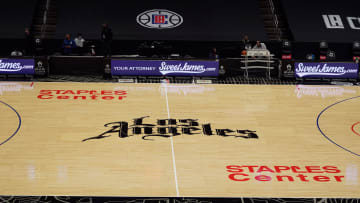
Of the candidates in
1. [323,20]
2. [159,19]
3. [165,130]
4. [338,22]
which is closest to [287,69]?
[323,20]

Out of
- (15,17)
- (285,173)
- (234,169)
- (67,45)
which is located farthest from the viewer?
(15,17)

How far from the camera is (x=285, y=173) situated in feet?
38.2

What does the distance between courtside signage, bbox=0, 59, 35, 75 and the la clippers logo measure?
795 cm

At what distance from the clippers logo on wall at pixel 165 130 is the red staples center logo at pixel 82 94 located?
322cm

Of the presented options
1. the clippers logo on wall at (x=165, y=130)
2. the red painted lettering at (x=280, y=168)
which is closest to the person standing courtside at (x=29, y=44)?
the clippers logo on wall at (x=165, y=130)

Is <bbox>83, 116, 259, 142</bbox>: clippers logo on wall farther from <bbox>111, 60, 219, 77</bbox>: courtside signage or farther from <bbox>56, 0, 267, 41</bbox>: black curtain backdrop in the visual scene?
<bbox>56, 0, 267, 41</bbox>: black curtain backdrop

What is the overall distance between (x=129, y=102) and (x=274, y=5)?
15.1m

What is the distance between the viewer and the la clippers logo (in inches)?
1088

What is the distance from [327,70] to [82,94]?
10.5 metres

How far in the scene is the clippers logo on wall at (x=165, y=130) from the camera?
14.2m

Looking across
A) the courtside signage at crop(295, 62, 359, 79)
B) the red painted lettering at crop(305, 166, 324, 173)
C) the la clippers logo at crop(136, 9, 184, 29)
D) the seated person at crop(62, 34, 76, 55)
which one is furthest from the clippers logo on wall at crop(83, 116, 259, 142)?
the la clippers logo at crop(136, 9, 184, 29)

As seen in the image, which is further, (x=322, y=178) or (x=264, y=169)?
(x=264, y=169)

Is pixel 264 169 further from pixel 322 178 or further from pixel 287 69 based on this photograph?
pixel 287 69

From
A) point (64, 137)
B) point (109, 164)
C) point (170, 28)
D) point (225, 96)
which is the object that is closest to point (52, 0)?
point (170, 28)
